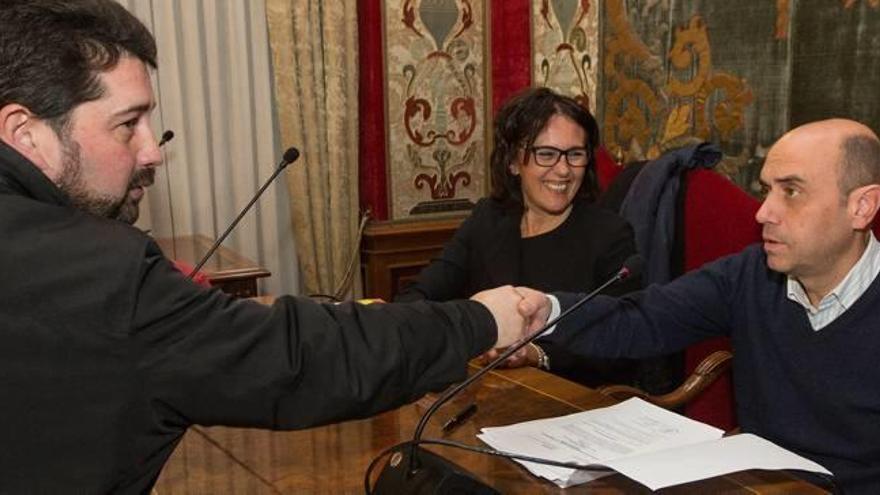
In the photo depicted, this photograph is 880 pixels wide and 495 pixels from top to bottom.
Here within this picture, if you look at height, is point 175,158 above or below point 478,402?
above

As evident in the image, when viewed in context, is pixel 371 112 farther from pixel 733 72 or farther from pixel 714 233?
pixel 714 233

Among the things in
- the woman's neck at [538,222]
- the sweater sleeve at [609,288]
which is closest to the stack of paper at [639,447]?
the sweater sleeve at [609,288]

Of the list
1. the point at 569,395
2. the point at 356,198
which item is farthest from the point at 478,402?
the point at 356,198

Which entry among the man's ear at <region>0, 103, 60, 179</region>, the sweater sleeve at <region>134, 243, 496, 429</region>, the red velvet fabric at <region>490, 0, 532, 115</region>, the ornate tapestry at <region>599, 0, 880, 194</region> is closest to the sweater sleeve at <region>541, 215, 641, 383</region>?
the ornate tapestry at <region>599, 0, 880, 194</region>

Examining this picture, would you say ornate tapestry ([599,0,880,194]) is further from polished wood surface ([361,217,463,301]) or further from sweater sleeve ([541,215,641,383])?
polished wood surface ([361,217,463,301])

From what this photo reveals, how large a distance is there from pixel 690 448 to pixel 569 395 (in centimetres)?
37

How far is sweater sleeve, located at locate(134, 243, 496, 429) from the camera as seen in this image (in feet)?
3.84

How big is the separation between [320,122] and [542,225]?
5.47ft

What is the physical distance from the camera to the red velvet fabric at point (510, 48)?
165 inches

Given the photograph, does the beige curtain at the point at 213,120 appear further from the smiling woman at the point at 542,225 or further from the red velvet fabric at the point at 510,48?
the smiling woman at the point at 542,225

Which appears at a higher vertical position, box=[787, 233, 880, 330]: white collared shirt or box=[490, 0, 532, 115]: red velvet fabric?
box=[490, 0, 532, 115]: red velvet fabric

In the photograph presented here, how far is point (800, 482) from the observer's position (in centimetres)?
146

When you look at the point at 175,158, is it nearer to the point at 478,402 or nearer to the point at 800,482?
the point at 478,402

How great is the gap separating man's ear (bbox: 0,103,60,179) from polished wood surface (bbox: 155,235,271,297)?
5.86ft
